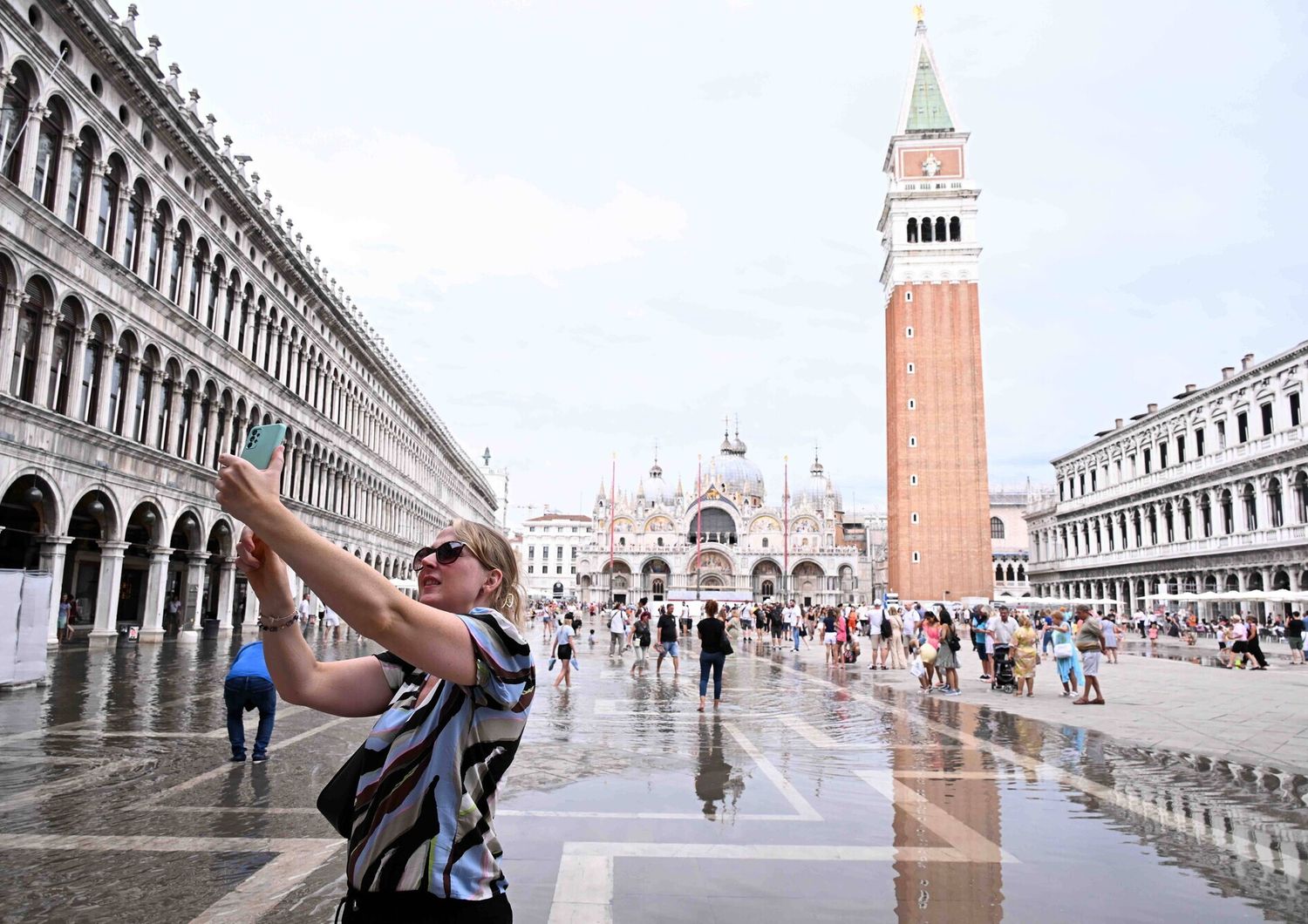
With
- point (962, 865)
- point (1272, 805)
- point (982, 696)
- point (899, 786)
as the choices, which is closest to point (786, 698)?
point (982, 696)

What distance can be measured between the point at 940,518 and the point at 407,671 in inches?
2502

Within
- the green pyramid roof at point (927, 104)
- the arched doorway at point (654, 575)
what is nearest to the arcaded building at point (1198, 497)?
the green pyramid roof at point (927, 104)

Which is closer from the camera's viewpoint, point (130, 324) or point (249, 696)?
point (249, 696)

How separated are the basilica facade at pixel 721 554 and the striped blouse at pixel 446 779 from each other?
3541 inches

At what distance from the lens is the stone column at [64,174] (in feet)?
62.7

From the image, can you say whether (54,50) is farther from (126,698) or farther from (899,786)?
(899,786)

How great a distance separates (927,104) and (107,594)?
6717cm

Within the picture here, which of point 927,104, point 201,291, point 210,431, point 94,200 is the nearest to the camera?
point 94,200

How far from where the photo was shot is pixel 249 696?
8.18 metres

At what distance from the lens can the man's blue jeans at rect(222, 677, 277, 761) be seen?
814 centimetres

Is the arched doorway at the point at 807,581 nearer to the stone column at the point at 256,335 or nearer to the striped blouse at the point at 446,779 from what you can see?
the stone column at the point at 256,335

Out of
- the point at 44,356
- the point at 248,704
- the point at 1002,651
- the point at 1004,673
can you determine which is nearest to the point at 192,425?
the point at 44,356

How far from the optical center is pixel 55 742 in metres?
9.16

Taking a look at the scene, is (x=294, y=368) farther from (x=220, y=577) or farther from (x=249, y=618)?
(x=249, y=618)
